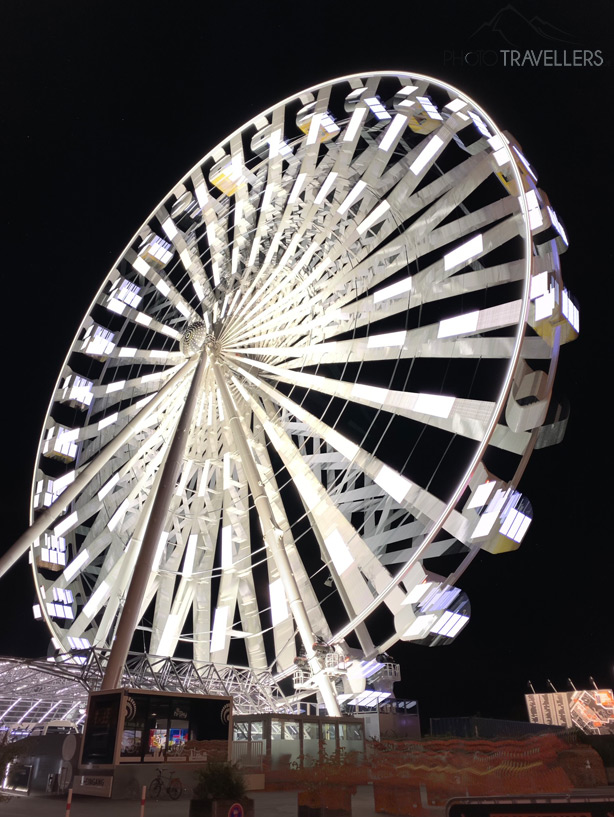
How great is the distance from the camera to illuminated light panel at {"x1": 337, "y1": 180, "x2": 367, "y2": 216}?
57.7 ft

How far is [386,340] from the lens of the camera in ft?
52.2

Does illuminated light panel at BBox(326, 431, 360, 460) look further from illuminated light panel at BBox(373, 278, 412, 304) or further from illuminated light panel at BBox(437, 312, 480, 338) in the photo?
illuminated light panel at BBox(373, 278, 412, 304)

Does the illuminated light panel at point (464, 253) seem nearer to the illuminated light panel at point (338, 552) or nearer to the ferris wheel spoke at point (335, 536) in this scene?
the ferris wheel spoke at point (335, 536)

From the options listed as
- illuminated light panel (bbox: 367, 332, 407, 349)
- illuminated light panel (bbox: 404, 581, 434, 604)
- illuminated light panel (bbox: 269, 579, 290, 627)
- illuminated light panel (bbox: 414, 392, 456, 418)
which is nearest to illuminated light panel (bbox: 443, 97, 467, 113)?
illuminated light panel (bbox: 367, 332, 407, 349)

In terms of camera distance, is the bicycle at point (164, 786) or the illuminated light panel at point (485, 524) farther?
the illuminated light panel at point (485, 524)

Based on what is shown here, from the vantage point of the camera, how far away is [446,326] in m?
14.5

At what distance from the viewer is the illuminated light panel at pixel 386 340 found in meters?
15.6

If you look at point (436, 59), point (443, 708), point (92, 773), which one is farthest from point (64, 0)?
point (443, 708)

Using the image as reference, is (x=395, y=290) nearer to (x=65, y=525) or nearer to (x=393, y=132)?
(x=393, y=132)

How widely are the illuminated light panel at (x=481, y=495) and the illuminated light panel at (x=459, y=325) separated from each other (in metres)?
3.19

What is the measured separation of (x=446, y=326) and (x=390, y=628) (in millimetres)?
41556

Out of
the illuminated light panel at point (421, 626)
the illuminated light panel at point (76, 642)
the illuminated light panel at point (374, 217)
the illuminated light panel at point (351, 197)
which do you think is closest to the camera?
the illuminated light panel at point (421, 626)

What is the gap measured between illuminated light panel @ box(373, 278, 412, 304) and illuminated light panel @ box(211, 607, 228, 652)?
10.2 meters


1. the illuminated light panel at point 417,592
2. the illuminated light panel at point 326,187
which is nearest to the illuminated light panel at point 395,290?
the illuminated light panel at point 326,187
